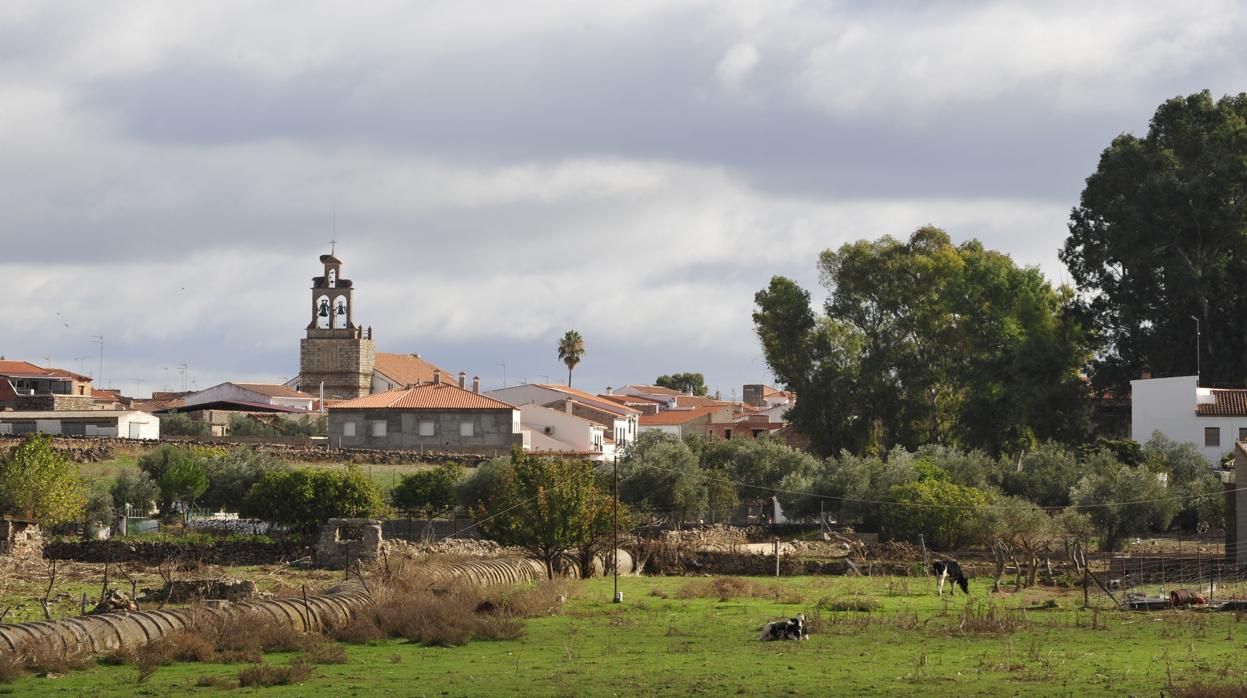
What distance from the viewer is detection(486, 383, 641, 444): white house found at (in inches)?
3839

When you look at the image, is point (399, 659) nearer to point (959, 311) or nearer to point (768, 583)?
point (768, 583)

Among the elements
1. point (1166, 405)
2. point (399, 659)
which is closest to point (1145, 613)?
point (399, 659)

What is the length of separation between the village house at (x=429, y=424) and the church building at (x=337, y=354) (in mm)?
41297

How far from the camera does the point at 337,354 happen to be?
125m

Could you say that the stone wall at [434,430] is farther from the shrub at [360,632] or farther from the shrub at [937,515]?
the shrub at [360,632]

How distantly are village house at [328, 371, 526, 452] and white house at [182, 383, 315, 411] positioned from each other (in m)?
31.1

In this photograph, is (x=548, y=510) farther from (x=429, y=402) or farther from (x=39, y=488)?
(x=429, y=402)

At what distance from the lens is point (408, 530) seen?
171ft

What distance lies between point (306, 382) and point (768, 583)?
301ft

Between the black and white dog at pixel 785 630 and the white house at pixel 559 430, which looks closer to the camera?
the black and white dog at pixel 785 630

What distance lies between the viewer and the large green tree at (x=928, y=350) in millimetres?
70312

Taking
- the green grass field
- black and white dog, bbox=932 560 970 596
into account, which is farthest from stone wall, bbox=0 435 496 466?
the green grass field

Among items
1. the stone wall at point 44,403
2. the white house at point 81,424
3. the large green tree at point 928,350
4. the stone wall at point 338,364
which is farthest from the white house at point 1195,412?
the stone wall at point 338,364

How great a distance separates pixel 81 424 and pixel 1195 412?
183 ft
